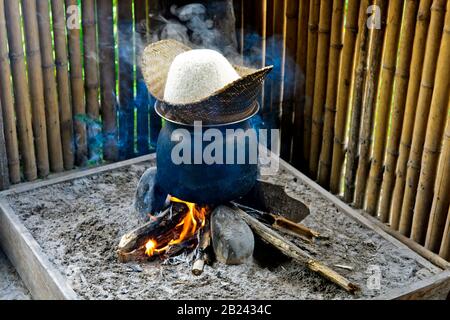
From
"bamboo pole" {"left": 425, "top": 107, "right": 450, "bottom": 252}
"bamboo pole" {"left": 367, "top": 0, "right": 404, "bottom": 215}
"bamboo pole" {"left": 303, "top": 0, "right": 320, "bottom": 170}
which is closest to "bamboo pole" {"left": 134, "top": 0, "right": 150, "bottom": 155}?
"bamboo pole" {"left": 303, "top": 0, "right": 320, "bottom": 170}

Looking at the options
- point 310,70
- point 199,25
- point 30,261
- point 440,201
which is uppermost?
point 199,25

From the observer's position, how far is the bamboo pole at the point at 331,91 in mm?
4965

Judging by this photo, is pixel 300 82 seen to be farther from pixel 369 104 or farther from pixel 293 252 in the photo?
pixel 293 252

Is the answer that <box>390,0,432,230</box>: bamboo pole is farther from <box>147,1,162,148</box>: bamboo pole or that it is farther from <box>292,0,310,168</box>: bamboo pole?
<box>147,1,162,148</box>: bamboo pole

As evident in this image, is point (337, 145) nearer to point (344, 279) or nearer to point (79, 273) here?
point (344, 279)

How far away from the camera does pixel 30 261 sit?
4.45m

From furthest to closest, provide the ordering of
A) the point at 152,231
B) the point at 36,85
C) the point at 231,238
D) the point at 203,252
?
the point at 36,85, the point at 152,231, the point at 203,252, the point at 231,238

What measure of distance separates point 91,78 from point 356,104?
1.97 metres

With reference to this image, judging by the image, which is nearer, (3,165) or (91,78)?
(3,165)

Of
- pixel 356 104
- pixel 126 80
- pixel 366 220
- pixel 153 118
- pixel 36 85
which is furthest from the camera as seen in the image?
pixel 153 118

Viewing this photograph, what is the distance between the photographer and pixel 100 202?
195 inches

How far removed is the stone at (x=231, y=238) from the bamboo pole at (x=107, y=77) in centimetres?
171

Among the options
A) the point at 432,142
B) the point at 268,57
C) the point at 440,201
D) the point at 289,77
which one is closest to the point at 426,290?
the point at 440,201

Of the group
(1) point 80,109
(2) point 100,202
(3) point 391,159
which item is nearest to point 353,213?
(3) point 391,159
